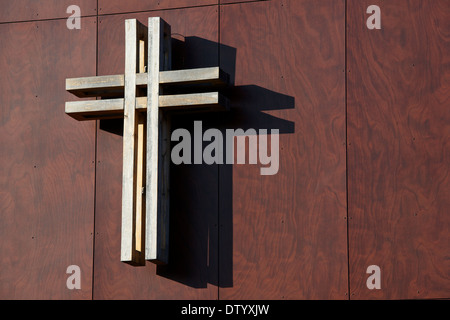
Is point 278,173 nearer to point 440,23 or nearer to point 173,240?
point 173,240

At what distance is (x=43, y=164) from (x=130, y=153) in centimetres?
83

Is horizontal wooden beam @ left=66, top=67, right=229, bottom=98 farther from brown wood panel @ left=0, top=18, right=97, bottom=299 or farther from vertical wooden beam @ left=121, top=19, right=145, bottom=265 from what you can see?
brown wood panel @ left=0, top=18, right=97, bottom=299

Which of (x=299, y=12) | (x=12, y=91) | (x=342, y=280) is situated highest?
(x=299, y=12)

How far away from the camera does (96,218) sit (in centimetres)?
719

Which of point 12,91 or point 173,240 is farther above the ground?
point 12,91

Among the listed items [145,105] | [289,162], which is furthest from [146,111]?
[289,162]

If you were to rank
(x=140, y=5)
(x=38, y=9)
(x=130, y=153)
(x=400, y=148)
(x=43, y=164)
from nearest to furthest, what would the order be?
1. (x=400, y=148)
2. (x=130, y=153)
3. (x=43, y=164)
4. (x=140, y=5)
5. (x=38, y=9)

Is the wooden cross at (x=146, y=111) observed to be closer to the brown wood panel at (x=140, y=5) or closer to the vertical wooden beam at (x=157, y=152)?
the vertical wooden beam at (x=157, y=152)

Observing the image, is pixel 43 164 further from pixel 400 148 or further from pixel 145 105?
pixel 400 148

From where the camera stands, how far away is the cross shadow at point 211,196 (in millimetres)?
6934

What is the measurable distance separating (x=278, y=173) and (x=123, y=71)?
142 cm

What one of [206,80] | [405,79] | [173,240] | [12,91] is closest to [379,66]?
[405,79]

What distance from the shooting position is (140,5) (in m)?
7.48

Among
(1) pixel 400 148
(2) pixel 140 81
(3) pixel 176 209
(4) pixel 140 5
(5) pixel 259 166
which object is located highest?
(4) pixel 140 5
